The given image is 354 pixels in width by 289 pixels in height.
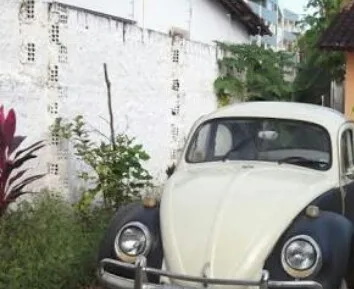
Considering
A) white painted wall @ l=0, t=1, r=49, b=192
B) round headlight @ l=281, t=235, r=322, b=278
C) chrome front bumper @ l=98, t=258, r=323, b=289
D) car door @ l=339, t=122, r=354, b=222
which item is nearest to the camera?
chrome front bumper @ l=98, t=258, r=323, b=289

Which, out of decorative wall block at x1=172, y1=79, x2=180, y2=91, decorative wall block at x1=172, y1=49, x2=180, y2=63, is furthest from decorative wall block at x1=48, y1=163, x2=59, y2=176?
decorative wall block at x1=172, y1=49, x2=180, y2=63

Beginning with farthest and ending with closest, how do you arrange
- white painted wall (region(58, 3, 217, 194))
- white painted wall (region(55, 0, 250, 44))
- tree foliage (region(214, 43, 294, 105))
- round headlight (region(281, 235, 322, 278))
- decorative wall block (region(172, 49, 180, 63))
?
white painted wall (region(55, 0, 250, 44))
tree foliage (region(214, 43, 294, 105))
decorative wall block (region(172, 49, 180, 63))
white painted wall (region(58, 3, 217, 194))
round headlight (region(281, 235, 322, 278))

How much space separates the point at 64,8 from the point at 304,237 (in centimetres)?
469

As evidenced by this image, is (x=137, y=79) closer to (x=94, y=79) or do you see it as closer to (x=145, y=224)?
(x=94, y=79)

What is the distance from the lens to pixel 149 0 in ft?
43.7

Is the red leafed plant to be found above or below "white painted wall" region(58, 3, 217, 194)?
below

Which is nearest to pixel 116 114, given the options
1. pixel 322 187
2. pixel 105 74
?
pixel 105 74

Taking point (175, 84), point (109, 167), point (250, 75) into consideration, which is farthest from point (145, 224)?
point (250, 75)

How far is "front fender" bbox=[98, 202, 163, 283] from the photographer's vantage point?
5133 millimetres

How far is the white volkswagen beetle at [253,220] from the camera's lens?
15.9 feet

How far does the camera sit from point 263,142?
6.39 metres

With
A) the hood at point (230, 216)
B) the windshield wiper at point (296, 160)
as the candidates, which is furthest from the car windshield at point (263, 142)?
the hood at point (230, 216)

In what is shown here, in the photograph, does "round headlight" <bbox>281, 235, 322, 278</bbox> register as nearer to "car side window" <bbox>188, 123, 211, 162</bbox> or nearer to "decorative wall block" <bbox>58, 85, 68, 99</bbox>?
"car side window" <bbox>188, 123, 211, 162</bbox>

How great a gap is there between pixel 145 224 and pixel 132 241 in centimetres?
17
